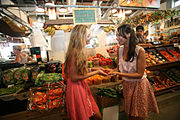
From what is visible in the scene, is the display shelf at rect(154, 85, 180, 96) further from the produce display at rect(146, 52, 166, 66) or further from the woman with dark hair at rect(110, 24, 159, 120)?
the woman with dark hair at rect(110, 24, 159, 120)

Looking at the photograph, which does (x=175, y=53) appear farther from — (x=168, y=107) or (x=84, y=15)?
(x=84, y=15)

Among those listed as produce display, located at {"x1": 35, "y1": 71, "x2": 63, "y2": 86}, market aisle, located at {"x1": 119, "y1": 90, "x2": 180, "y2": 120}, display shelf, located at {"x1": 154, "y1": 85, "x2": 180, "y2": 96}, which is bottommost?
market aisle, located at {"x1": 119, "y1": 90, "x2": 180, "y2": 120}

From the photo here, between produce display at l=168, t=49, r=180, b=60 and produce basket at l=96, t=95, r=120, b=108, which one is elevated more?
produce display at l=168, t=49, r=180, b=60

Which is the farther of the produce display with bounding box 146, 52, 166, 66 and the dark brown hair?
the produce display with bounding box 146, 52, 166, 66

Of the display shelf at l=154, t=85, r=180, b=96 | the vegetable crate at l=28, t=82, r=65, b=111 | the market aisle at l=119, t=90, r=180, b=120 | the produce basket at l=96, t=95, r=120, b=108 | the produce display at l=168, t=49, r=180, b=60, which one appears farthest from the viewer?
the produce display at l=168, t=49, r=180, b=60

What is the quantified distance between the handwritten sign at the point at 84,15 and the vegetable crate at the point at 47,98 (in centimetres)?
215

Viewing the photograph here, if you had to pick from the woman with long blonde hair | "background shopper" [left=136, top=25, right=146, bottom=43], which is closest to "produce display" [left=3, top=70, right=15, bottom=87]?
the woman with long blonde hair

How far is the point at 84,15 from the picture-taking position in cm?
312

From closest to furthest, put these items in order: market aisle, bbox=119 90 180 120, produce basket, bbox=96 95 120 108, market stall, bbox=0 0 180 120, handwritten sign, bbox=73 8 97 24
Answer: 1. market stall, bbox=0 0 180 120
2. produce basket, bbox=96 95 120 108
3. market aisle, bbox=119 90 180 120
4. handwritten sign, bbox=73 8 97 24

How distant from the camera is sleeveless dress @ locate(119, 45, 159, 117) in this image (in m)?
1.54

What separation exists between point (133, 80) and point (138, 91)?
194 millimetres

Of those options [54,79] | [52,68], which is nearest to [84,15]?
[52,68]

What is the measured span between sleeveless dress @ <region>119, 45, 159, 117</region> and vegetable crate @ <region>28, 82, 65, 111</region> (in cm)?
125

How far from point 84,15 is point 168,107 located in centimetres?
391
